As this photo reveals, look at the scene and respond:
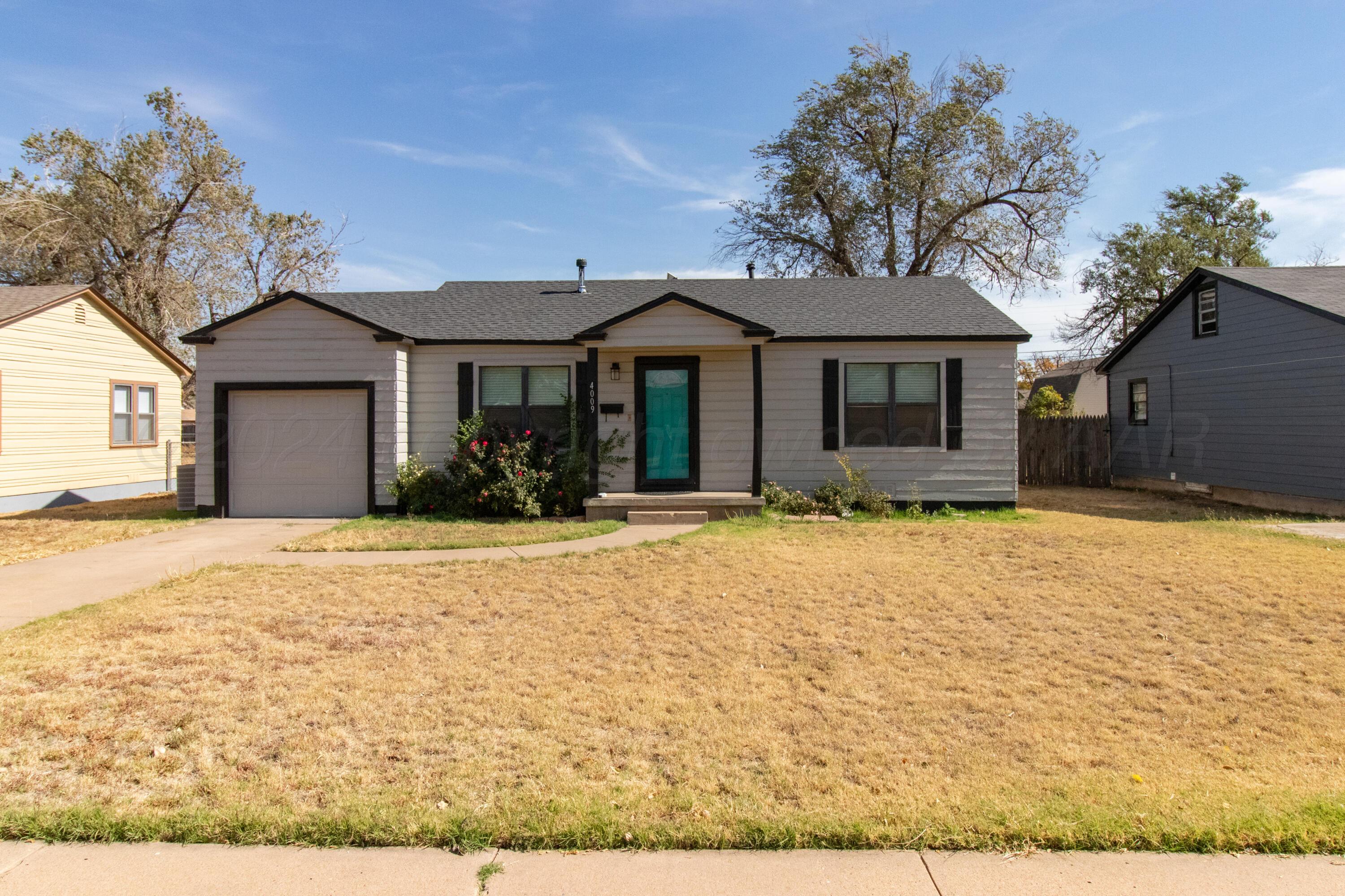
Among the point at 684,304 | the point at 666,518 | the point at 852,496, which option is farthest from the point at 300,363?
the point at 852,496

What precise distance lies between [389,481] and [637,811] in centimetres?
1037

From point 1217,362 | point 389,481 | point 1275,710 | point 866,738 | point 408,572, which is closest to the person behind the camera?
point 866,738

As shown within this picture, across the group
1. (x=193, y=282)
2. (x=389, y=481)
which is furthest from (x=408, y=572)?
(x=193, y=282)

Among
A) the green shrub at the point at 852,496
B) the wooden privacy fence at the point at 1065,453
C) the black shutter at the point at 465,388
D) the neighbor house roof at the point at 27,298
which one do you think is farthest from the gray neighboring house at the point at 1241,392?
the neighbor house roof at the point at 27,298

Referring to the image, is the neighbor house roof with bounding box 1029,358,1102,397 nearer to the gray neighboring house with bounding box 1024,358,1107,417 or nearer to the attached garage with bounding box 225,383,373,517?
the gray neighboring house with bounding box 1024,358,1107,417

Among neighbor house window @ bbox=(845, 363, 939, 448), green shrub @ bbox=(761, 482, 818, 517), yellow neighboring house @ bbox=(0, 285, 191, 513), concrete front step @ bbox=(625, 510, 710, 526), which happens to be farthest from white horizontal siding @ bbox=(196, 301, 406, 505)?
neighbor house window @ bbox=(845, 363, 939, 448)

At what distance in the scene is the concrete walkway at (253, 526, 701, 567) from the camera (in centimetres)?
873

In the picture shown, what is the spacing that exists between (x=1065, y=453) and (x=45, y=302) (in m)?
22.5

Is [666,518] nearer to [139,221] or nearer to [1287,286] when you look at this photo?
[1287,286]

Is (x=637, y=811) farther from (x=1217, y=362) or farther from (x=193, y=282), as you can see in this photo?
(x=193, y=282)

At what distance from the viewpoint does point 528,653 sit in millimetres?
5590

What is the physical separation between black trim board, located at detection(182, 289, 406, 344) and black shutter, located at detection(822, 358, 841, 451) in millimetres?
7058

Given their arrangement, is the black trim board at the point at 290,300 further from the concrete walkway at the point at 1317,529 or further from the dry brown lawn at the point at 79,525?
the concrete walkway at the point at 1317,529

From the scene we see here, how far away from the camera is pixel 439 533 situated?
35.2 ft
